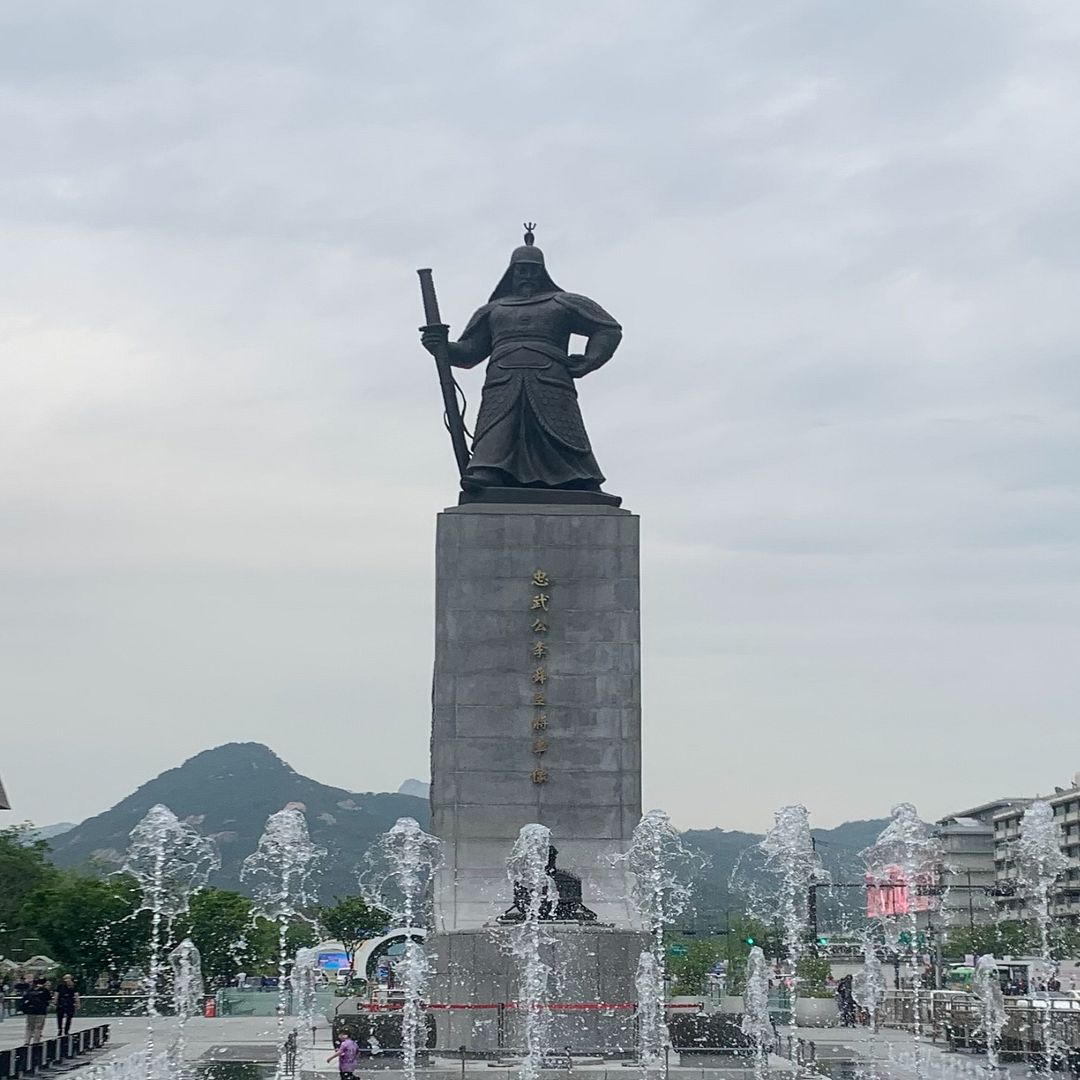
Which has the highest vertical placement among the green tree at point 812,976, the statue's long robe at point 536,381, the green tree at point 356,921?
the statue's long robe at point 536,381

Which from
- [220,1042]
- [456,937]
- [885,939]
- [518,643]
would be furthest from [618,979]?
[885,939]

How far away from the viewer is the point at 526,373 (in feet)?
76.5

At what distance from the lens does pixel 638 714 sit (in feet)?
72.0

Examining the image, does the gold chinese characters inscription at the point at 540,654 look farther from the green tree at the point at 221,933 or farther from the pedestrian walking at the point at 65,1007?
the green tree at the point at 221,933

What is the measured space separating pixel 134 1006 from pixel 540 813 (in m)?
13.6

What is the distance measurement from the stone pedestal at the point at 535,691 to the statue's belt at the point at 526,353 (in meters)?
2.25

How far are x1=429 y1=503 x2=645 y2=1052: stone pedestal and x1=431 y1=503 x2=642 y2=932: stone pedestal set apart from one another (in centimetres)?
2

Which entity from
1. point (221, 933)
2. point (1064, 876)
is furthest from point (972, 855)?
point (221, 933)

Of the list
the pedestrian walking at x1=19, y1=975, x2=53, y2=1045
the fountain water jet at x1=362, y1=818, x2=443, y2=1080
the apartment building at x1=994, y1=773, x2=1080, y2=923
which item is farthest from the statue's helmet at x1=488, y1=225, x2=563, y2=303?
the apartment building at x1=994, y1=773, x2=1080, y2=923

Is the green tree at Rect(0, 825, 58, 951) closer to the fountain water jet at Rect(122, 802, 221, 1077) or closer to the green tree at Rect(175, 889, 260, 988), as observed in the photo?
the fountain water jet at Rect(122, 802, 221, 1077)

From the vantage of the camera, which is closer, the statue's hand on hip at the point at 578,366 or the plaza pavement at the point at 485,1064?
the plaza pavement at the point at 485,1064

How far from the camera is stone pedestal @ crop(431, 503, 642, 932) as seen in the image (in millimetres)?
21328

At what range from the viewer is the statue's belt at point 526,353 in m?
23.4

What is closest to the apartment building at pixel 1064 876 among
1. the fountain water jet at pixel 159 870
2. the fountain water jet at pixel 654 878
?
the fountain water jet at pixel 159 870
